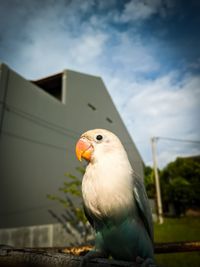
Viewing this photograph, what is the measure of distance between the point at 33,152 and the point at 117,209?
568 centimetres

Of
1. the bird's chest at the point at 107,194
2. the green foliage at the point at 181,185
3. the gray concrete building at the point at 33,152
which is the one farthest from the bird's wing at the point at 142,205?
the green foliage at the point at 181,185

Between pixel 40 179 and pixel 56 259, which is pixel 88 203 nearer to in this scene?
pixel 56 259

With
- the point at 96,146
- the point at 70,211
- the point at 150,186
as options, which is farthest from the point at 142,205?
the point at 150,186

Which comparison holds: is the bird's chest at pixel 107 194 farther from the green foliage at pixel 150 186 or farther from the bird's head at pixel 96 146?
the green foliage at pixel 150 186

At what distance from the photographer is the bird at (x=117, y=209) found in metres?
1.69

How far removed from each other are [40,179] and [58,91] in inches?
203

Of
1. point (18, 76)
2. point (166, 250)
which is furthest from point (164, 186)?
point (166, 250)

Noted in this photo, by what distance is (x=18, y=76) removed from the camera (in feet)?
22.0

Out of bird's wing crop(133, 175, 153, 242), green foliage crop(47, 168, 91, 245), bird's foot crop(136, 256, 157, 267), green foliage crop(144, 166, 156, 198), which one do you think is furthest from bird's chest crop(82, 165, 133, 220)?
green foliage crop(144, 166, 156, 198)

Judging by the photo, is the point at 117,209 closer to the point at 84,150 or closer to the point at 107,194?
the point at 107,194

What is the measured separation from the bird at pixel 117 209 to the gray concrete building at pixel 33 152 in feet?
15.4

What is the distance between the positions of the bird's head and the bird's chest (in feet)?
0.78

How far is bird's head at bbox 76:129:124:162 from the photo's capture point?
1.98 m

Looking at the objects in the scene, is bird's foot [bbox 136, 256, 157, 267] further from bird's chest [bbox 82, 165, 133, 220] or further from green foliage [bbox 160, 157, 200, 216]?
green foliage [bbox 160, 157, 200, 216]
